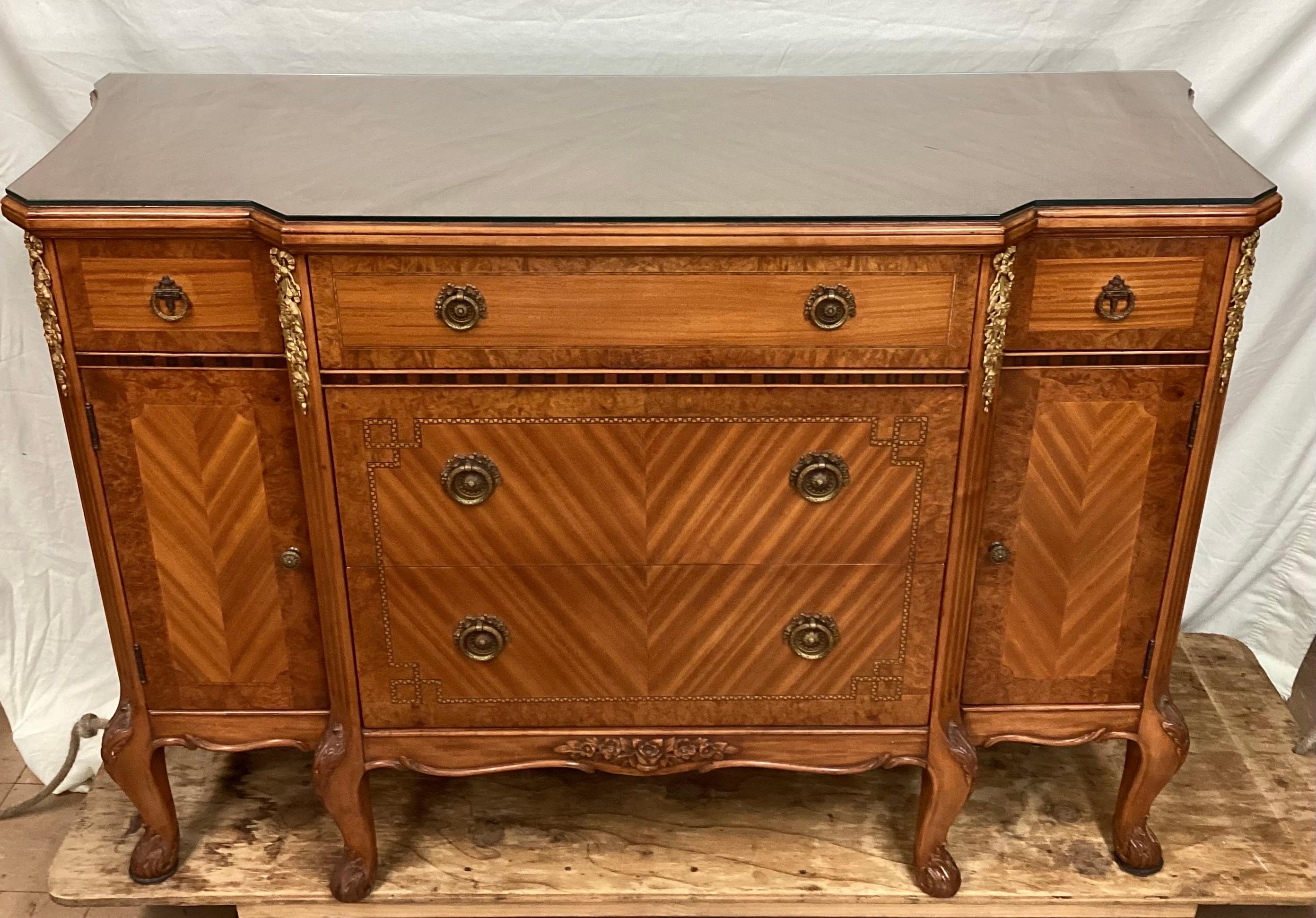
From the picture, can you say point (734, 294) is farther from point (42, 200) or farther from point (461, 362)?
point (42, 200)

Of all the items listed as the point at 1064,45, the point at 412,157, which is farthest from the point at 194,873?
the point at 1064,45

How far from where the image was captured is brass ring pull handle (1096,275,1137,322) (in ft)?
6.13

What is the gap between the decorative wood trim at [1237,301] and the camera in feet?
6.12

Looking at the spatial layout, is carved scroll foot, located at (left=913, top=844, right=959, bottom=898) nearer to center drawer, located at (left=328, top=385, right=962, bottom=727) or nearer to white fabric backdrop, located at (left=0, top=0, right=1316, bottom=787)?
center drawer, located at (left=328, top=385, right=962, bottom=727)

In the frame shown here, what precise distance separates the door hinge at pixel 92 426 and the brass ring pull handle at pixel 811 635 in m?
1.05

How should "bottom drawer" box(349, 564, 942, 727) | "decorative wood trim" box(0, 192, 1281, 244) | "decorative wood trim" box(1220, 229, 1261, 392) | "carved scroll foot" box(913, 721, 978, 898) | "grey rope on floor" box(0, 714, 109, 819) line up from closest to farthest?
"decorative wood trim" box(0, 192, 1281, 244)
"decorative wood trim" box(1220, 229, 1261, 392)
"bottom drawer" box(349, 564, 942, 727)
"carved scroll foot" box(913, 721, 978, 898)
"grey rope on floor" box(0, 714, 109, 819)

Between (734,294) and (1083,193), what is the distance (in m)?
→ 0.50

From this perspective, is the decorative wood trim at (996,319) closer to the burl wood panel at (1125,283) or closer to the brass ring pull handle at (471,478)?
the burl wood panel at (1125,283)

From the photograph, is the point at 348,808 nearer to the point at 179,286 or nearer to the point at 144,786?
the point at 144,786

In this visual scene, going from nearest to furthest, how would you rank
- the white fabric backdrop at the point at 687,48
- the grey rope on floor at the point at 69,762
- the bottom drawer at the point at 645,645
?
1. the bottom drawer at the point at 645,645
2. the white fabric backdrop at the point at 687,48
3. the grey rope on floor at the point at 69,762

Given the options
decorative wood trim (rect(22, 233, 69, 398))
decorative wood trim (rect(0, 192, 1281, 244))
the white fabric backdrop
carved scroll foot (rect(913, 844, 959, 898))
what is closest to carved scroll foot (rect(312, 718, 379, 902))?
decorative wood trim (rect(22, 233, 69, 398))

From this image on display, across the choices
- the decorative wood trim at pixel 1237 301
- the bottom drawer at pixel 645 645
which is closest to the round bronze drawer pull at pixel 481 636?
the bottom drawer at pixel 645 645

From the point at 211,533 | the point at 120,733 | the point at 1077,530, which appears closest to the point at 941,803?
the point at 1077,530

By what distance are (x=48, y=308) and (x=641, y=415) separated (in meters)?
0.83
